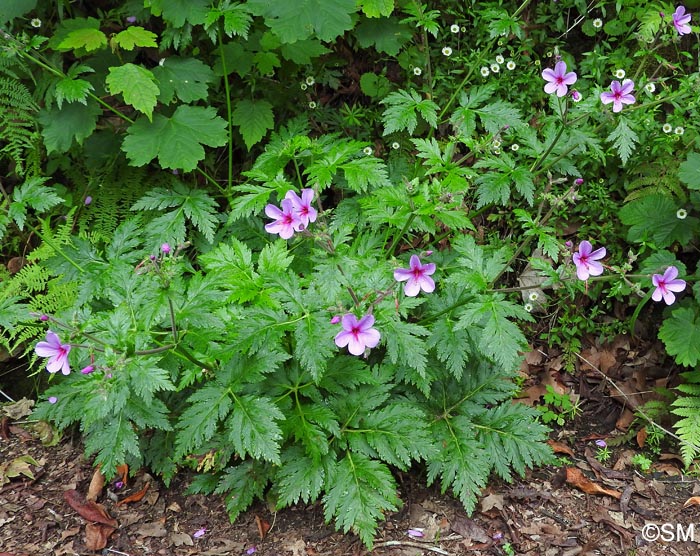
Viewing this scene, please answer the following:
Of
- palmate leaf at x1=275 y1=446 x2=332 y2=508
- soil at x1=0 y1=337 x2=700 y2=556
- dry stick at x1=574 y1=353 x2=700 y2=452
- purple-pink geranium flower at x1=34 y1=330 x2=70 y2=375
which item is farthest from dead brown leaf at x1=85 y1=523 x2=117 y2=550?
dry stick at x1=574 y1=353 x2=700 y2=452

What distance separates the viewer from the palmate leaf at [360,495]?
254cm

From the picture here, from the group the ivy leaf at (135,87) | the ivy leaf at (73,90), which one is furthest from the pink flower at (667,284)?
the ivy leaf at (73,90)

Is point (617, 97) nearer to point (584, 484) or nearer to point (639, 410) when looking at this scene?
point (639, 410)

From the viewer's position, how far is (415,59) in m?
3.94

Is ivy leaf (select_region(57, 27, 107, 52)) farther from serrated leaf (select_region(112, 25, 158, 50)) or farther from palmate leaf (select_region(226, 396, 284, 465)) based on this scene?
palmate leaf (select_region(226, 396, 284, 465))

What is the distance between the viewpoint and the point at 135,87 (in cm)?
307

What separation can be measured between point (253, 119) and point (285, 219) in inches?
57.2

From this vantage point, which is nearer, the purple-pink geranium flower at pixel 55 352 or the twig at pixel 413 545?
the purple-pink geranium flower at pixel 55 352

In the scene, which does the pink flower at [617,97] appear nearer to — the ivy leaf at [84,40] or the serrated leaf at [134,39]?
the serrated leaf at [134,39]

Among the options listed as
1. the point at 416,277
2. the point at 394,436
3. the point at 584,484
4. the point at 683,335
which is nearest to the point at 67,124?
the point at 416,277

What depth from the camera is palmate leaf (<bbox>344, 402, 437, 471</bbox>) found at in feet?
8.71

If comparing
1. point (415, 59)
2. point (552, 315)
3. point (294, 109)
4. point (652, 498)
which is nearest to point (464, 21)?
point (415, 59)

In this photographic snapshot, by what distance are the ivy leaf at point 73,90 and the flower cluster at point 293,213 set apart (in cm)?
146

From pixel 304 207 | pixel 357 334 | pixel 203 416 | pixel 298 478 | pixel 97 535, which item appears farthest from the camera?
pixel 97 535
